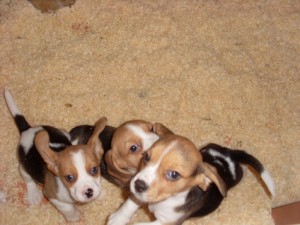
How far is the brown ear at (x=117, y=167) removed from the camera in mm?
3287

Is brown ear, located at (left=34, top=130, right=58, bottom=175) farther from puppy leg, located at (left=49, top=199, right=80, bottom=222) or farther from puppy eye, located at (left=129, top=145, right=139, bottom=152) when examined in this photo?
puppy eye, located at (left=129, top=145, right=139, bottom=152)

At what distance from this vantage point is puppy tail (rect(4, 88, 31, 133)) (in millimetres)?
3664

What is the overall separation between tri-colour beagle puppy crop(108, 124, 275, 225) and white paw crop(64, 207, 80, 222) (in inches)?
14.1

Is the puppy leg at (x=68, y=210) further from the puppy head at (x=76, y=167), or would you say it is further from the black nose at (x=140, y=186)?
the black nose at (x=140, y=186)

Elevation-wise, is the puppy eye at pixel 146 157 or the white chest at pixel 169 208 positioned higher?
the puppy eye at pixel 146 157

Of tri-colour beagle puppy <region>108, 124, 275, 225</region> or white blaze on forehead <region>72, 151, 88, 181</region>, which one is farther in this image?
white blaze on forehead <region>72, 151, 88, 181</region>

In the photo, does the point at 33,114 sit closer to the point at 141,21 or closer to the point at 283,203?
the point at 141,21

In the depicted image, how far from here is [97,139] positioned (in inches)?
132

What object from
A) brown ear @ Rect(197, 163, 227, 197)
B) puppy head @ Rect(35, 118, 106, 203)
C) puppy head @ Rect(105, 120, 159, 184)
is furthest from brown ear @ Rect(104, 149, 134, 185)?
brown ear @ Rect(197, 163, 227, 197)

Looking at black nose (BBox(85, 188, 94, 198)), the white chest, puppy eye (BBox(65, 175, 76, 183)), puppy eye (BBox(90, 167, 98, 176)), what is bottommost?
the white chest

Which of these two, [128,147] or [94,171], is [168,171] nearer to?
[128,147]

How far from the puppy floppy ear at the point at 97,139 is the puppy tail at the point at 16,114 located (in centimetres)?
67

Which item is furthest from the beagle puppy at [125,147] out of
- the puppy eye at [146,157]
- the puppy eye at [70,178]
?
the puppy eye at [70,178]

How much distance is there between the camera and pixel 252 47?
463 cm
